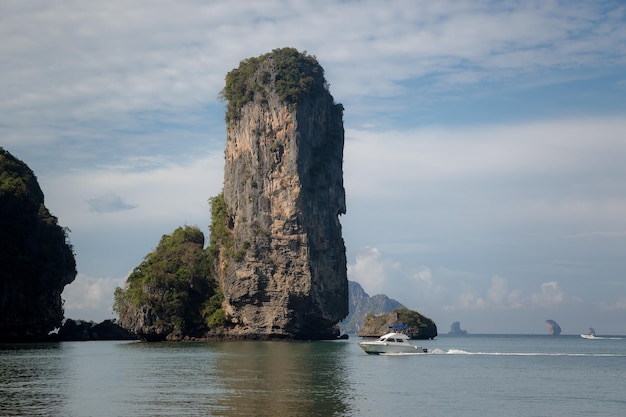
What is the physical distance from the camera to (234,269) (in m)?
93.4

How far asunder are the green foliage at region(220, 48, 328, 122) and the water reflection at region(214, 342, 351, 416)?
43666 mm

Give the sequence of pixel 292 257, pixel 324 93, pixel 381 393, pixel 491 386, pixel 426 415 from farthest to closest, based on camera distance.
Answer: pixel 324 93
pixel 292 257
pixel 491 386
pixel 381 393
pixel 426 415

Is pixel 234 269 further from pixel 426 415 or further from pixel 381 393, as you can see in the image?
pixel 426 415

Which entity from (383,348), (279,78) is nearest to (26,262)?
(279,78)

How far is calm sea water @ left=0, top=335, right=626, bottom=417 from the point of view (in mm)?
30250

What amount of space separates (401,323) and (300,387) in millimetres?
84262

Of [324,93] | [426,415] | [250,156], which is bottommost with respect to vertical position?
[426,415]

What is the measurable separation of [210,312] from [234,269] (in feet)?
23.4

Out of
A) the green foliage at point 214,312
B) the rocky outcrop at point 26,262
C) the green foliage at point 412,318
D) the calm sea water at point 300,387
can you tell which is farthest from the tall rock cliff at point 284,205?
the calm sea water at point 300,387

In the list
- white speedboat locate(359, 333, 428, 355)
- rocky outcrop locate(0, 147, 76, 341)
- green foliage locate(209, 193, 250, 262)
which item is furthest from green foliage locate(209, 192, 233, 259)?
white speedboat locate(359, 333, 428, 355)

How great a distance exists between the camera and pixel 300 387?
37.2 metres

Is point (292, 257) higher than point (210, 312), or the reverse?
point (292, 257)

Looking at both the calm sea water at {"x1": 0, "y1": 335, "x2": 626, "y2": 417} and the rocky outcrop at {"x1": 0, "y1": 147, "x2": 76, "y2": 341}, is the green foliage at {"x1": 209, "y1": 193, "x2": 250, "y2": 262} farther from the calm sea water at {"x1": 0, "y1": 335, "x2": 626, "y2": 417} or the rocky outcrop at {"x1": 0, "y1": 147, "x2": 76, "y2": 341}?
the calm sea water at {"x1": 0, "y1": 335, "x2": 626, "y2": 417}

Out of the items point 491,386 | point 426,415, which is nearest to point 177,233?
point 491,386
